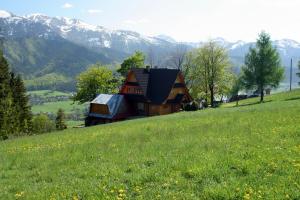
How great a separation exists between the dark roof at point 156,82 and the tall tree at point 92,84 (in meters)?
22.5

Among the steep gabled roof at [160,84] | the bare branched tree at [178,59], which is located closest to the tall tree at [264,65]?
the steep gabled roof at [160,84]

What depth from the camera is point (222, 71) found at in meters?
87.3

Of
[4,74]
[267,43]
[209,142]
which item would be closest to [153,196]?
[209,142]

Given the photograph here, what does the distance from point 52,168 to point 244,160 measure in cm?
814

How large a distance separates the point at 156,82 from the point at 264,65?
21.1 metres

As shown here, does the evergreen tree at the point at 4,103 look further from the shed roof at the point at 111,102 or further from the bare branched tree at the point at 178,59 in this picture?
the bare branched tree at the point at 178,59

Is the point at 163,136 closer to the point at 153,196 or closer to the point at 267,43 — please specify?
the point at 153,196

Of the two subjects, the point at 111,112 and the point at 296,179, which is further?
the point at 111,112

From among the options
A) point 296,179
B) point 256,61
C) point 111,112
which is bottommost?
point 111,112

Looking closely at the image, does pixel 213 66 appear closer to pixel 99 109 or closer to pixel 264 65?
pixel 264 65

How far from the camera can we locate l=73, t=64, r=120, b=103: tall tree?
9856 cm

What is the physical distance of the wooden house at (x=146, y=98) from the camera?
7431 centimetres

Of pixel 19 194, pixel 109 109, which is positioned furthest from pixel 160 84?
pixel 19 194

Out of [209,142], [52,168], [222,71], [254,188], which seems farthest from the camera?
[222,71]
